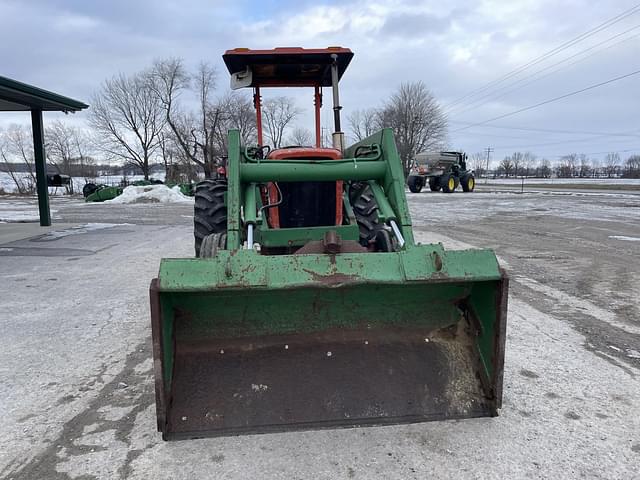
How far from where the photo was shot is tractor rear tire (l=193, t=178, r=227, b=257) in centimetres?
468

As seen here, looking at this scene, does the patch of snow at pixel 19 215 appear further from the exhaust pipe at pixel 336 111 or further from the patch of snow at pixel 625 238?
the patch of snow at pixel 625 238

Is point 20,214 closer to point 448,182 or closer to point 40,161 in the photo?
point 40,161

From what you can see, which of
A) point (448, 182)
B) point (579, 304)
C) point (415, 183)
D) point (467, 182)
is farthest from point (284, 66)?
point (467, 182)

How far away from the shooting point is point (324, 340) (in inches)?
108

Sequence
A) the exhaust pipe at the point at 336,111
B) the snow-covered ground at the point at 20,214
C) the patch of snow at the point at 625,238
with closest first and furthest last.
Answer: the exhaust pipe at the point at 336,111 → the patch of snow at the point at 625,238 → the snow-covered ground at the point at 20,214

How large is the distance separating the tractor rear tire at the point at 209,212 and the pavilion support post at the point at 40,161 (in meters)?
8.82

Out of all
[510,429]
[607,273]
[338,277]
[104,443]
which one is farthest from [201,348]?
Answer: [607,273]

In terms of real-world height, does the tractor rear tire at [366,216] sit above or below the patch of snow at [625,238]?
above

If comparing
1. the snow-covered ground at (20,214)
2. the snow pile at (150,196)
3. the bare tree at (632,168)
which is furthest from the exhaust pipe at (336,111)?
the bare tree at (632,168)

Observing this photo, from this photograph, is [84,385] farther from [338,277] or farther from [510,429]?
[510,429]

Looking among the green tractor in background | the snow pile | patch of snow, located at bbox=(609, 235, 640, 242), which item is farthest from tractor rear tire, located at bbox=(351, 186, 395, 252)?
the green tractor in background

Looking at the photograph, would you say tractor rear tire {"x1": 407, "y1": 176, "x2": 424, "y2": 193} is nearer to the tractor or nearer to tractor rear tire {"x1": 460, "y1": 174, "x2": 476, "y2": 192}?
tractor rear tire {"x1": 460, "y1": 174, "x2": 476, "y2": 192}

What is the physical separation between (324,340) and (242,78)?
3035 millimetres

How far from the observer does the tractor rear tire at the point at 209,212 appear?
184 inches
